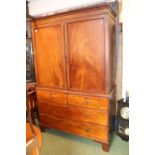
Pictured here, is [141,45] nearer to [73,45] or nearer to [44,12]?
[73,45]

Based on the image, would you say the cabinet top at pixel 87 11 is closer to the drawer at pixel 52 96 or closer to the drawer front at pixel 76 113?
the drawer at pixel 52 96

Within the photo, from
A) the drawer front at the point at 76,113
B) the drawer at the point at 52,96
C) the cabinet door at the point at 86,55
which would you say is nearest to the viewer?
the cabinet door at the point at 86,55

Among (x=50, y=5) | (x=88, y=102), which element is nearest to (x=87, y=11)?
(x=50, y=5)

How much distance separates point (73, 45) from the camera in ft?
6.98

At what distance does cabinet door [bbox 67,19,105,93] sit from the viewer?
195 cm

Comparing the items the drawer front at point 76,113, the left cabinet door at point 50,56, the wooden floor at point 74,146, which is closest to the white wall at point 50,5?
the left cabinet door at point 50,56

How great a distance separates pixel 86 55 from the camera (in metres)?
2.05

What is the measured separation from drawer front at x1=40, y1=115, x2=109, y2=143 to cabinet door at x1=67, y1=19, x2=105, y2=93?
524 mm

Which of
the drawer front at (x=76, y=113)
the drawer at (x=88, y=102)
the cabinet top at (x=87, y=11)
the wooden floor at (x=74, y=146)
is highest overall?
the cabinet top at (x=87, y=11)

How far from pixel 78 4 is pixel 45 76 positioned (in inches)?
48.0

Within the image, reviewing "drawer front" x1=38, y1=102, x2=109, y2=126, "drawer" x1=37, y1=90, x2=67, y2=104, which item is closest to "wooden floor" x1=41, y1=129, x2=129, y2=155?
"drawer front" x1=38, y1=102, x2=109, y2=126

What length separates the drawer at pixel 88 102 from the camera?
2.02m
